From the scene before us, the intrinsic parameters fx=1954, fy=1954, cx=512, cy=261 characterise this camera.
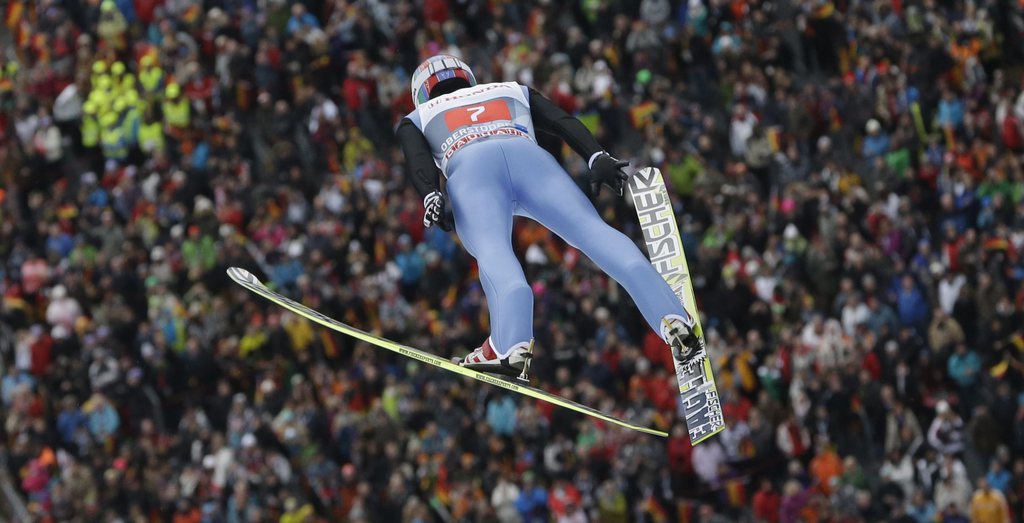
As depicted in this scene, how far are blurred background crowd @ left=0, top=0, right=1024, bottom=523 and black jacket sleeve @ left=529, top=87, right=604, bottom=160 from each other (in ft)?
25.0

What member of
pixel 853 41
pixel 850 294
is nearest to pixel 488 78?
pixel 853 41

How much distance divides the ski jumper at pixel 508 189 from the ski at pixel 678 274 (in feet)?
2.27

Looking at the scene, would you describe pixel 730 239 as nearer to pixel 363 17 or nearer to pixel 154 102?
pixel 363 17

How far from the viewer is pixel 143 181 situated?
948 inches

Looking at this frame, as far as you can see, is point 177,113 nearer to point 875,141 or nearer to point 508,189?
point 875,141

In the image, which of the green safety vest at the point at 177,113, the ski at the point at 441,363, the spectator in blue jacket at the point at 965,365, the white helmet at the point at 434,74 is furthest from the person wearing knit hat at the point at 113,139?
the white helmet at the point at 434,74

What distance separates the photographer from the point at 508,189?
1141 cm

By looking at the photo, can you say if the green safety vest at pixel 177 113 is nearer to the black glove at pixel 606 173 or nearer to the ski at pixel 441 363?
the ski at pixel 441 363

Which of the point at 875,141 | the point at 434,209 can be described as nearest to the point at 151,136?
the point at 875,141

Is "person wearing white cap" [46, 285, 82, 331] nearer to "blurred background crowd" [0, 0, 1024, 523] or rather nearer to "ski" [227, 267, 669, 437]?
"blurred background crowd" [0, 0, 1024, 523]

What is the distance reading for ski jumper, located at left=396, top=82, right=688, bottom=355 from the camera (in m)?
11.0

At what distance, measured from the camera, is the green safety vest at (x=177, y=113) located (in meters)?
24.7

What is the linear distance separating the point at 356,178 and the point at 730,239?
4863mm

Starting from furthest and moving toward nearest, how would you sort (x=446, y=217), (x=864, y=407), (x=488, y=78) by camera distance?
(x=488, y=78), (x=864, y=407), (x=446, y=217)
